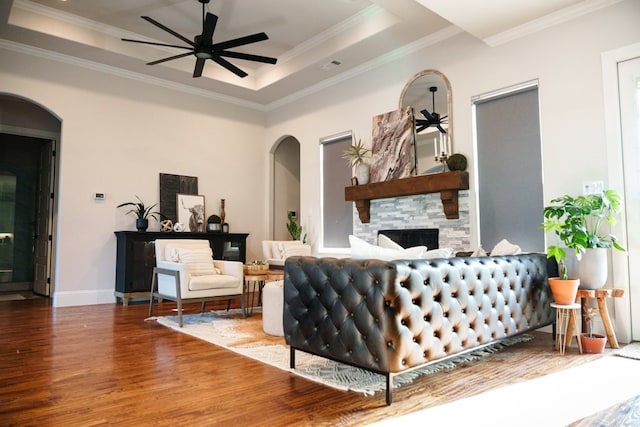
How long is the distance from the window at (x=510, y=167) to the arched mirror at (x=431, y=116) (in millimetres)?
381

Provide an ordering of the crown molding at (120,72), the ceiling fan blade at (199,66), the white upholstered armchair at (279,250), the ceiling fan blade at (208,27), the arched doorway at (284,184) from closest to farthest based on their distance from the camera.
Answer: the ceiling fan blade at (208,27), the ceiling fan blade at (199,66), the crown molding at (120,72), the white upholstered armchair at (279,250), the arched doorway at (284,184)

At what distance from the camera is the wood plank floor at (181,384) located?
2.18 meters

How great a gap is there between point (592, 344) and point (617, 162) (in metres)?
1.63

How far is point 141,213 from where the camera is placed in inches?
249

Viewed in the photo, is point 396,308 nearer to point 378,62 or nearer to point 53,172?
point 378,62

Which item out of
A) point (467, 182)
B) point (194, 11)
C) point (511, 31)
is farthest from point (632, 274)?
point (194, 11)

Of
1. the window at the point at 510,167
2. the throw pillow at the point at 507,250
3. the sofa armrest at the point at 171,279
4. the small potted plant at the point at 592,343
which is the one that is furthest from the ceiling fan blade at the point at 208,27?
the small potted plant at the point at 592,343

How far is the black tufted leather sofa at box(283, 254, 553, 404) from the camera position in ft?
7.73

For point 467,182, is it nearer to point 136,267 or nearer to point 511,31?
point 511,31

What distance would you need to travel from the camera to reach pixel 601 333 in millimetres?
3809

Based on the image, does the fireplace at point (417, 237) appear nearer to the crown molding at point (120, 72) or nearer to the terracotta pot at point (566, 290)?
the terracotta pot at point (566, 290)

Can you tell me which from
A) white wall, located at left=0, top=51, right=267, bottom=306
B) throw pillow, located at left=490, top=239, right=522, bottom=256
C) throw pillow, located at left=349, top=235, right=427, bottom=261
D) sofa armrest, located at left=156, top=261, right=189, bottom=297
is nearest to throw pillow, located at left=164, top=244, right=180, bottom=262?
sofa armrest, located at left=156, top=261, right=189, bottom=297

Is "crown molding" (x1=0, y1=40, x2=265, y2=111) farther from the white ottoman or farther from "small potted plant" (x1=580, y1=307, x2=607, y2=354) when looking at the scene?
"small potted plant" (x1=580, y1=307, x2=607, y2=354)

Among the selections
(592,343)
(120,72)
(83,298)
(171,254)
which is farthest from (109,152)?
(592,343)
